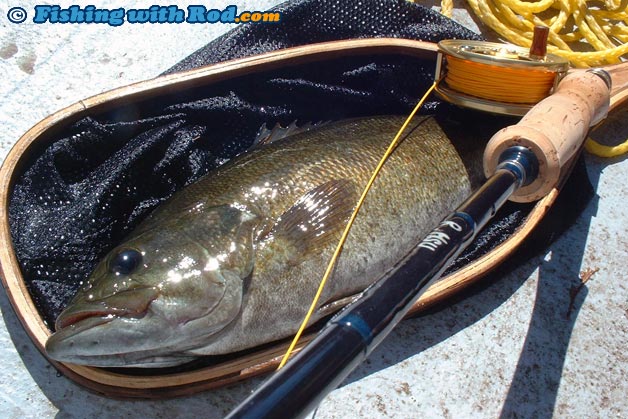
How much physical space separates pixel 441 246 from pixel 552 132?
30.0 inches

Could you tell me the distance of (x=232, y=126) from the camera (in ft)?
9.57

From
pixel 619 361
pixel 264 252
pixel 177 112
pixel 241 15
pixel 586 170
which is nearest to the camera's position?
pixel 264 252

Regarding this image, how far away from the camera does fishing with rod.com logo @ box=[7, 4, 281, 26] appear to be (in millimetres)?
3525

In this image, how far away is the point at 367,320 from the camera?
144 centimetres

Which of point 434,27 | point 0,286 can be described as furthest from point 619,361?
point 0,286

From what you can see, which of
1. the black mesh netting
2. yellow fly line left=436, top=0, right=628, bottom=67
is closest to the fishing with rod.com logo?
the black mesh netting

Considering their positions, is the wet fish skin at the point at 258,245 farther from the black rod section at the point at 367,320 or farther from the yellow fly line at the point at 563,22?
the yellow fly line at the point at 563,22

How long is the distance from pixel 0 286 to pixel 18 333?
0.24 meters

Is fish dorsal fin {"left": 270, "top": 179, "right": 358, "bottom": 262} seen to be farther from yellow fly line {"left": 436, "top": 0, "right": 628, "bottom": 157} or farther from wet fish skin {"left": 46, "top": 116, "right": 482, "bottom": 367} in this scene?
yellow fly line {"left": 436, "top": 0, "right": 628, "bottom": 157}

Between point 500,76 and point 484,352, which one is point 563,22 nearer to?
point 500,76

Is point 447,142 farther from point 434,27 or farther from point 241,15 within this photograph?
point 241,15

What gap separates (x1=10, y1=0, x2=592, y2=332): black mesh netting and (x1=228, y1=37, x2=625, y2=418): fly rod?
52 centimetres

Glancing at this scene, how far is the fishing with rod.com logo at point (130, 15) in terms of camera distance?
139 inches

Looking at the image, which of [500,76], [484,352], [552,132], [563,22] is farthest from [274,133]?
[563,22]
